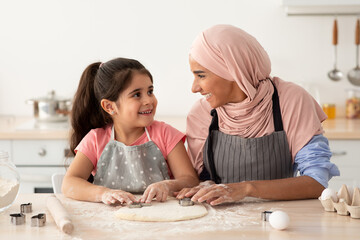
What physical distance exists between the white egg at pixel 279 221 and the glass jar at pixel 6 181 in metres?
0.68

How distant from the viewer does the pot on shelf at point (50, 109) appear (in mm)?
3047

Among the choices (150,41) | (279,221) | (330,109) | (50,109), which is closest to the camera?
(279,221)

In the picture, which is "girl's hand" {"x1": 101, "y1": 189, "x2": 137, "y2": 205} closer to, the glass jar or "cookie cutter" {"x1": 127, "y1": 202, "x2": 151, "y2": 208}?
"cookie cutter" {"x1": 127, "y1": 202, "x2": 151, "y2": 208}

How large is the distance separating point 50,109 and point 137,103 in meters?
1.39

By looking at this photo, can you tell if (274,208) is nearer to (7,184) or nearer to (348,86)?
(7,184)

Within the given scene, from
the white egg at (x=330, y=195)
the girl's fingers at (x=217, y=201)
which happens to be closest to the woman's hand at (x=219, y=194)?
the girl's fingers at (x=217, y=201)

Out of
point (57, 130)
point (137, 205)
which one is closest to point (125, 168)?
point (137, 205)

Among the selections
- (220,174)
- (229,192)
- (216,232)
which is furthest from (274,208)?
(220,174)

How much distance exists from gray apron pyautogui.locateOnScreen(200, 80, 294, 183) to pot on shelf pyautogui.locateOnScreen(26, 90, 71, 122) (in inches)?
57.2

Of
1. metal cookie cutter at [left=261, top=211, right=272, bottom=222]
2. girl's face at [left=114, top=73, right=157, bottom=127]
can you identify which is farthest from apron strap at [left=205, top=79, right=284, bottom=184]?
metal cookie cutter at [left=261, top=211, right=272, bottom=222]

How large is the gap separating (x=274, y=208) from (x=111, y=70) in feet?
2.36

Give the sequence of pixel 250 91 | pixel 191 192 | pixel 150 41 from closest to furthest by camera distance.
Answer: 1. pixel 191 192
2. pixel 250 91
3. pixel 150 41

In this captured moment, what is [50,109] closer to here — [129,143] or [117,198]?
[129,143]

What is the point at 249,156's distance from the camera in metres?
1.77
